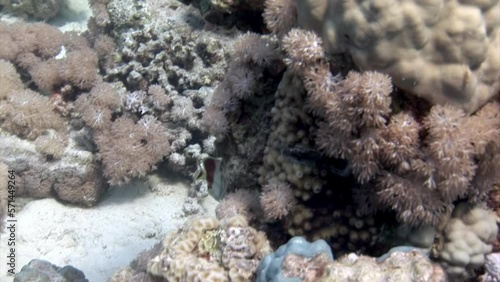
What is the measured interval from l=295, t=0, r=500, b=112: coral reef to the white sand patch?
378 centimetres

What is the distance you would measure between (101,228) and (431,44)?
4605 mm

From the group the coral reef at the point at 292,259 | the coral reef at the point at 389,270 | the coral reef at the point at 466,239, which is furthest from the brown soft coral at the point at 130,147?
the coral reef at the point at 466,239

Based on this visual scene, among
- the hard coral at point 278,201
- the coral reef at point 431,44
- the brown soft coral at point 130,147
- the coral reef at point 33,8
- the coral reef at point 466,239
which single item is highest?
the coral reef at point 431,44

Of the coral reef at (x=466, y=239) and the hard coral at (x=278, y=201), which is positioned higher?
the coral reef at (x=466, y=239)

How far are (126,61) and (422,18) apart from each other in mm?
4886

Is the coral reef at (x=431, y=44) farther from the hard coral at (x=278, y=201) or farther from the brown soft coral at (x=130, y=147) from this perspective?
the brown soft coral at (x=130, y=147)

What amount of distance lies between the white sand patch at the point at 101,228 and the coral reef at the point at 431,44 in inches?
Answer: 149

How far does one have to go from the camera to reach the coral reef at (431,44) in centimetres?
185

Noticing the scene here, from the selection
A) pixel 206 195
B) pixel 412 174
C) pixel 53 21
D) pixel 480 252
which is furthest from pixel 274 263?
pixel 53 21

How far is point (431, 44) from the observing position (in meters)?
1.90

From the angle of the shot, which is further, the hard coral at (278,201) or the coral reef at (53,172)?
the coral reef at (53,172)

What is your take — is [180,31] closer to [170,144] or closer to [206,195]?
[170,144]

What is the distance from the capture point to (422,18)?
1852mm

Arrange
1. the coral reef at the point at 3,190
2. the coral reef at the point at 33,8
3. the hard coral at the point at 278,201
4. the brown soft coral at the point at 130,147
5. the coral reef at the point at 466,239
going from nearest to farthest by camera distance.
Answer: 1. the coral reef at the point at 466,239
2. the hard coral at the point at 278,201
3. the coral reef at the point at 3,190
4. the brown soft coral at the point at 130,147
5. the coral reef at the point at 33,8
